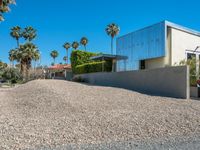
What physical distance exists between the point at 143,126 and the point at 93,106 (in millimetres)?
3224

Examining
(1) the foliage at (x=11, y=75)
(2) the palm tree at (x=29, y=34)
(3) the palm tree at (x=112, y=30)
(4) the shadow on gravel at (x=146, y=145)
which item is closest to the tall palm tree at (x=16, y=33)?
(2) the palm tree at (x=29, y=34)

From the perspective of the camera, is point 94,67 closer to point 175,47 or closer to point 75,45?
point 175,47

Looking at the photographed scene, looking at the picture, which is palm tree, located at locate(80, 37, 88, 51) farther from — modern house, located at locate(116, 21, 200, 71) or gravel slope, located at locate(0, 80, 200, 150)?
gravel slope, located at locate(0, 80, 200, 150)

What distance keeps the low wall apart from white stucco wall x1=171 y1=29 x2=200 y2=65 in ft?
12.9

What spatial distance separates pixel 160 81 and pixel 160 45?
496 cm

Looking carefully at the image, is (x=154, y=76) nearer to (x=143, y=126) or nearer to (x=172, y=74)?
(x=172, y=74)

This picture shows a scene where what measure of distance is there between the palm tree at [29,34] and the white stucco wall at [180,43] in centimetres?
3479

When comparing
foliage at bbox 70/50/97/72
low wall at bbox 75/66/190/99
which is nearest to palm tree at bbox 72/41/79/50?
foliage at bbox 70/50/97/72

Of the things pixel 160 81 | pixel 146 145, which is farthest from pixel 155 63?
pixel 146 145

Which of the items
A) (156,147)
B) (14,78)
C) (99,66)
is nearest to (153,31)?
(99,66)

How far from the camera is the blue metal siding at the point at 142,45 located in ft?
57.4

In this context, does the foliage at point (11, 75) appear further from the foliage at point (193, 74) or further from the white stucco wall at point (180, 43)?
the foliage at point (193, 74)

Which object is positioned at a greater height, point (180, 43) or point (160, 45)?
point (180, 43)

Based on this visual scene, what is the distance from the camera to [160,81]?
1363cm
